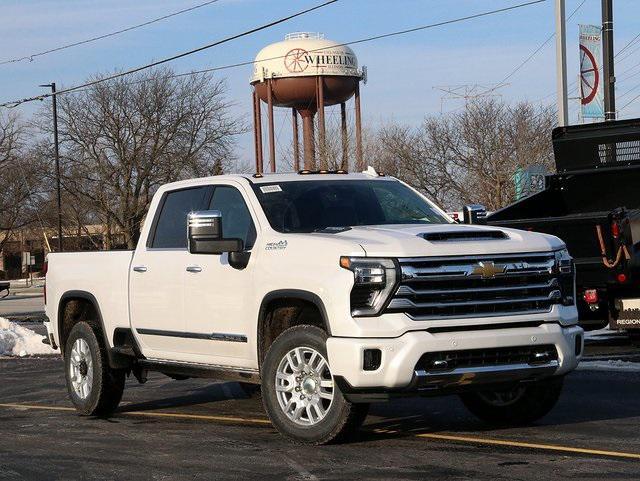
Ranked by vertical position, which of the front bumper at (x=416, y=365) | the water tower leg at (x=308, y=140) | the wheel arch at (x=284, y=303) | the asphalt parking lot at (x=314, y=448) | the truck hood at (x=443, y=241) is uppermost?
the water tower leg at (x=308, y=140)

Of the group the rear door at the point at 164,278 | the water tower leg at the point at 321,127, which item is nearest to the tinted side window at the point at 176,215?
the rear door at the point at 164,278

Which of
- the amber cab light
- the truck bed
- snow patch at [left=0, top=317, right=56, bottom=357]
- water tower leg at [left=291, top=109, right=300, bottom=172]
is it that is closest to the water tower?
water tower leg at [left=291, top=109, right=300, bottom=172]

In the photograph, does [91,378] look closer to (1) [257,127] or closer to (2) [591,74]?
(2) [591,74]

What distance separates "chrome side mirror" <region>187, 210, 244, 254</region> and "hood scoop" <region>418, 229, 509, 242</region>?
151 cm

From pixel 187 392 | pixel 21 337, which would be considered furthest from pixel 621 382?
A: pixel 21 337

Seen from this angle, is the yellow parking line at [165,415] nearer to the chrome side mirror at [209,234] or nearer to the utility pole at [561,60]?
the chrome side mirror at [209,234]

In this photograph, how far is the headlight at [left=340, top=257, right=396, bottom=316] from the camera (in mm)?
7344

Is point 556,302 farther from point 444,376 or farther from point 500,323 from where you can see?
point 444,376

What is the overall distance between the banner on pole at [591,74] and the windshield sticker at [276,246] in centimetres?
1664

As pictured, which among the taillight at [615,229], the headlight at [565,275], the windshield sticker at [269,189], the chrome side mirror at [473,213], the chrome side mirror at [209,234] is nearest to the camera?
the headlight at [565,275]

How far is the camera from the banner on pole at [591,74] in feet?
77.9

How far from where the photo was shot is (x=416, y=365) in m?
7.29

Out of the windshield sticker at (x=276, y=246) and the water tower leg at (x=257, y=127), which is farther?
the water tower leg at (x=257, y=127)

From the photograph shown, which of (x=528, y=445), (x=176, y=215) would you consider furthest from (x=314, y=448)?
(x=176, y=215)
